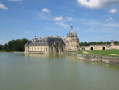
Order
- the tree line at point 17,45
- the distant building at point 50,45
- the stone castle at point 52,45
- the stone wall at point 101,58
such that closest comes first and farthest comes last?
the stone wall at point 101,58, the distant building at point 50,45, the stone castle at point 52,45, the tree line at point 17,45

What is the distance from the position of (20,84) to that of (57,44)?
6719cm

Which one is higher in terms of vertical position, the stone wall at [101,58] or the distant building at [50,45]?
the distant building at [50,45]

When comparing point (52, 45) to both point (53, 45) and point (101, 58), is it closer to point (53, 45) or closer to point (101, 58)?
point (53, 45)

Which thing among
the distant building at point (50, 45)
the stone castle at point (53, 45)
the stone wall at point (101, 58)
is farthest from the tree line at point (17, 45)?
the stone wall at point (101, 58)

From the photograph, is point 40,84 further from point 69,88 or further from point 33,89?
point 69,88

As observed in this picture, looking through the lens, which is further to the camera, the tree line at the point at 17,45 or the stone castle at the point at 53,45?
the tree line at the point at 17,45

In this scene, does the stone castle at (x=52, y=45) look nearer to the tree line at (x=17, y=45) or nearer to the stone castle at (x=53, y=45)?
the stone castle at (x=53, y=45)

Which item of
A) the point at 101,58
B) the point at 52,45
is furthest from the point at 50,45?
the point at 101,58

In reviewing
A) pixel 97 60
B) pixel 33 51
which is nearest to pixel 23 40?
pixel 33 51

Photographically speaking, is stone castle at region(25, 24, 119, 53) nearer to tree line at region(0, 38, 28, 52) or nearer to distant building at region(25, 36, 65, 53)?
distant building at region(25, 36, 65, 53)

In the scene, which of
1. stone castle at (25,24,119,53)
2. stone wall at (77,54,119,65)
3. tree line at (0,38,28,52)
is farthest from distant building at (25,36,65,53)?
stone wall at (77,54,119,65)

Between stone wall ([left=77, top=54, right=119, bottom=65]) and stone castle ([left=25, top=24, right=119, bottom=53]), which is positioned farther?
stone castle ([left=25, top=24, right=119, bottom=53])

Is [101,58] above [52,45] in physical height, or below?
below

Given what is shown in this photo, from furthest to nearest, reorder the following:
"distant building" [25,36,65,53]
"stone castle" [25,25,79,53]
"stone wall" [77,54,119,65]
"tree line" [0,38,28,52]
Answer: "tree line" [0,38,28,52] → "stone castle" [25,25,79,53] → "distant building" [25,36,65,53] → "stone wall" [77,54,119,65]
